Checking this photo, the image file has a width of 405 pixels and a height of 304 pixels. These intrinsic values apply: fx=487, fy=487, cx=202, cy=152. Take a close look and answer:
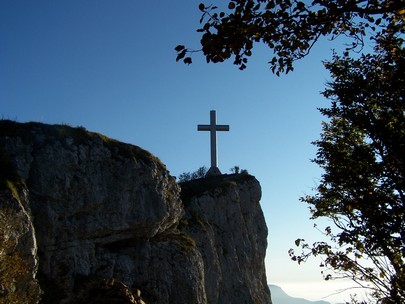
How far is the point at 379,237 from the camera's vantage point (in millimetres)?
8242

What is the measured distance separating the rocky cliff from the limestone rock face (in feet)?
4.30

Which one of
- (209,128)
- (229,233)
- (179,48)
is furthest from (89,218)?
(179,48)

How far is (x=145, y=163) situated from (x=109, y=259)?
706cm

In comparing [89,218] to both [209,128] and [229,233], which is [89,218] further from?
[209,128]

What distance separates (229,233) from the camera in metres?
45.8

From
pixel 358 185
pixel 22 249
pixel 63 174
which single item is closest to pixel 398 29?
pixel 358 185

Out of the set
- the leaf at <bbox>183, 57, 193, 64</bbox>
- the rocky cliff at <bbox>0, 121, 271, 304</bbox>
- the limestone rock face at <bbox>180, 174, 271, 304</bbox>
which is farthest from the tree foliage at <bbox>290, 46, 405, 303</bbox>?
the limestone rock face at <bbox>180, 174, 271, 304</bbox>

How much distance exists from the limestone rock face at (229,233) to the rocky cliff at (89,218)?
4.30 ft

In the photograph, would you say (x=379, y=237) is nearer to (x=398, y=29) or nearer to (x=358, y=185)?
(x=358, y=185)

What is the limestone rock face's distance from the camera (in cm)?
4112

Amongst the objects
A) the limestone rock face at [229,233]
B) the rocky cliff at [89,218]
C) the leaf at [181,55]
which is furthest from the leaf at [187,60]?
the limestone rock face at [229,233]

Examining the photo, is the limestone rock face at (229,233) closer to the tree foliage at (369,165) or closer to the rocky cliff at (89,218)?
the rocky cliff at (89,218)

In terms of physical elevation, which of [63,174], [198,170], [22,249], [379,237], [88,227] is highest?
[198,170]

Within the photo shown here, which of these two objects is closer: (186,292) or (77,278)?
(77,278)
